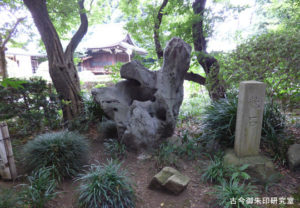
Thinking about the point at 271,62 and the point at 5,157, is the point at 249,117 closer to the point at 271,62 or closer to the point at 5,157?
the point at 271,62

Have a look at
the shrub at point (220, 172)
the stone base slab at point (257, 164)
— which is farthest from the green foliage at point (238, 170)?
the stone base slab at point (257, 164)

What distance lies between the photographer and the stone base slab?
3297 mm

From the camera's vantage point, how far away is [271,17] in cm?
1630

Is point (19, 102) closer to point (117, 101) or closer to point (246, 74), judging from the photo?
point (117, 101)

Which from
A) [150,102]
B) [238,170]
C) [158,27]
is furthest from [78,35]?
[238,170]

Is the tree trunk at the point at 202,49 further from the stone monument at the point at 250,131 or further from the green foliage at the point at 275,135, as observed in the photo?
the stone monument at the point at 250,131

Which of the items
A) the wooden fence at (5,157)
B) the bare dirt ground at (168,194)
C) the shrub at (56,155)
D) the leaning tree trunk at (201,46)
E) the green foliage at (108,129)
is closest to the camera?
the bare dirt ground at (168,194)

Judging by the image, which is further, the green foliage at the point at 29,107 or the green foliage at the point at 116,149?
the green foliage at the point at 29,107

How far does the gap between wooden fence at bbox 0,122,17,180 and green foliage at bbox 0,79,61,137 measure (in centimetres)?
151

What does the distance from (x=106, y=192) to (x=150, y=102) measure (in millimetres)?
2252

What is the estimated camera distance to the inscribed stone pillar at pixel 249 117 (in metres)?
3.30

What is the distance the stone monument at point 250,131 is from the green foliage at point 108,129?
263cm

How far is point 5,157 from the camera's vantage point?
9.61 ft

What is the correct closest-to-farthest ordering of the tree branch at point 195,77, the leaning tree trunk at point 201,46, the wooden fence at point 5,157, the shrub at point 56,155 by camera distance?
the wooden fence at point 5,157, the shrub at point 56,155, the leaning tree trunk at point 201,46, the tree branch at point 195,77
